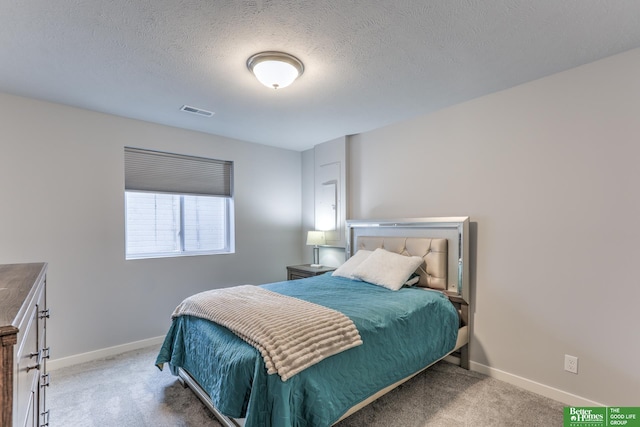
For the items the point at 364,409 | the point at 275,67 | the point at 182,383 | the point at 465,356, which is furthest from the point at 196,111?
the point at 465,356

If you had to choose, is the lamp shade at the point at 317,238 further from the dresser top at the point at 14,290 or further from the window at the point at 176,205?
the dresser top at the point at 14,290

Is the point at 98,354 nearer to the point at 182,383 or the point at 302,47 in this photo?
the point at 182,383

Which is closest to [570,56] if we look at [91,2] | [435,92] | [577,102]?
[577,102]

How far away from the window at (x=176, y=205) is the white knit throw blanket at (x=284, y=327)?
1653 mm

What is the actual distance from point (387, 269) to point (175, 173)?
8.87 feet

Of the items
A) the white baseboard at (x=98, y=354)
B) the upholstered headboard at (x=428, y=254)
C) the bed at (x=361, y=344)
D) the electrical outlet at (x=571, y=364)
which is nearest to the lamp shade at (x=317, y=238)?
the bed at (x=361, y=344)

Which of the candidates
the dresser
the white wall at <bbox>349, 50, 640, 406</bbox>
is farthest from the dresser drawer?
the white wall at <bbox>349, 50, 640, 406</bbox>

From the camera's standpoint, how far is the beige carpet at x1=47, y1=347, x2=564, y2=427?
2.05m

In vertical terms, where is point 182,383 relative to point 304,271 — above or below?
below

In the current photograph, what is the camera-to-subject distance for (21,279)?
4.25 ft

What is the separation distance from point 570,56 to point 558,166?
77 cm

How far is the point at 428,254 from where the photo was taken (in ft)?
9.69

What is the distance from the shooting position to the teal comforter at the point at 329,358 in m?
1.53

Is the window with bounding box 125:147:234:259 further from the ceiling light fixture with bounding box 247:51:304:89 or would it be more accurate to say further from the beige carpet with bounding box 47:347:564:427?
the ceiling light fixture with bounding box 247:51:304:89
